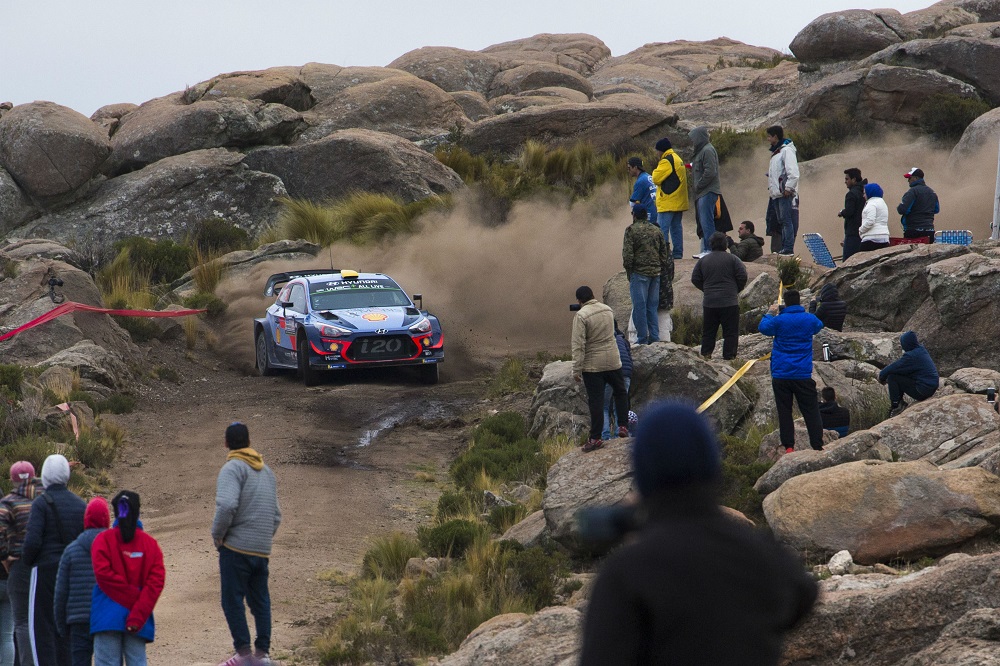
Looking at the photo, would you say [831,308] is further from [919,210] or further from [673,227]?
[673,227]

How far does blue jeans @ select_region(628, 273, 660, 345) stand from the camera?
14023 mm

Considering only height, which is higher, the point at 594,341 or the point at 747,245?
the point at 594,341

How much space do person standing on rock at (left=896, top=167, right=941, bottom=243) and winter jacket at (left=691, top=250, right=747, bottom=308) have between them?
5688 millimetres

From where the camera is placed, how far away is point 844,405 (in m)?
13.7

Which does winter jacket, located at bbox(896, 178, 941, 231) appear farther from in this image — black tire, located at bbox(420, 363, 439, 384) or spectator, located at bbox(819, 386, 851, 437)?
black tire, located at bbox(420, 363, 439, 384)

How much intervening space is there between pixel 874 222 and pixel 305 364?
9.08m

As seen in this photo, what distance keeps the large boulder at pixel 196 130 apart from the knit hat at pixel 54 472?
2692 centimetres

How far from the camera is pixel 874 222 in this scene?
18.1 metres

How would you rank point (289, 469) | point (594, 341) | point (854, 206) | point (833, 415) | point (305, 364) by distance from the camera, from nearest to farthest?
point (594, 341), point (833, 415), point (289, 469), point (305, 364), point (854, 206)

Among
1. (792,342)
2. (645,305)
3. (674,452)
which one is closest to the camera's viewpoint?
(674,452)

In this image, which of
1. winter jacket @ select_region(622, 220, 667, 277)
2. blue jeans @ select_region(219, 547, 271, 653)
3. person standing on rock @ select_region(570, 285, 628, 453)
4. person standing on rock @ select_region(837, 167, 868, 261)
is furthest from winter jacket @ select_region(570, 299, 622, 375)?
person standing on rock @ select_region(837, 167, 868, 261)

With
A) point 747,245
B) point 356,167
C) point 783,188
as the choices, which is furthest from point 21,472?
point 356,167

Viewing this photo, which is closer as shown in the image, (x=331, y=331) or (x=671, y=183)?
(x=331, y=331)

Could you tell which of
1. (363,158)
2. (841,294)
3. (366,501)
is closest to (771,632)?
(366,501)
